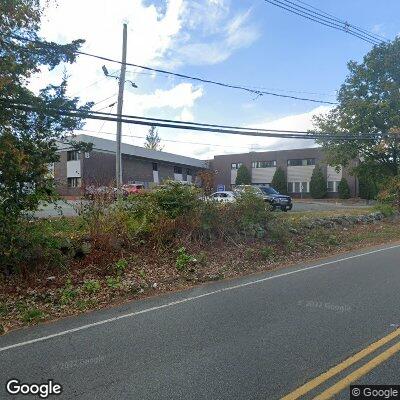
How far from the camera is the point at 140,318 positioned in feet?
21.5

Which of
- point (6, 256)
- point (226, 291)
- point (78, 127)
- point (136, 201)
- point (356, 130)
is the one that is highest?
point (356, 130)

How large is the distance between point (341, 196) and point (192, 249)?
4354 centimetres

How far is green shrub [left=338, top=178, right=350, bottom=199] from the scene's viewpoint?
51.3 metres

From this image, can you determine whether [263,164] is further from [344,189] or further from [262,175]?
[344,189]

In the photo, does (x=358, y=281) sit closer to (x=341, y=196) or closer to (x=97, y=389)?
(x=97, y=389)

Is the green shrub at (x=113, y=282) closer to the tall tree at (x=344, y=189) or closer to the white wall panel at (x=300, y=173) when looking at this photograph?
the tall tree at (x=344, y=189)

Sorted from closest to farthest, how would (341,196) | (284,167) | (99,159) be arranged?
(99,159)
(341,196)
(284,167)

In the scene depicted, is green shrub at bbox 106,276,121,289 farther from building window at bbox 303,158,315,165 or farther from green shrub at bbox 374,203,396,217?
building window at bbox 303,158,315,165

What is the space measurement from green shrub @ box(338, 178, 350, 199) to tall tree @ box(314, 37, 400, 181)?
24.7m

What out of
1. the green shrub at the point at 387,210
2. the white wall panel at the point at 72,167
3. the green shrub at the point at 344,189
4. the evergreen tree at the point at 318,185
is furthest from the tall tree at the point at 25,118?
the evergreen tree at the point at 318,185

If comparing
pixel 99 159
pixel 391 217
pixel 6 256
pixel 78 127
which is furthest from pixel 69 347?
pixel 99 159

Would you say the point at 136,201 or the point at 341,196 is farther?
the point at 341,196

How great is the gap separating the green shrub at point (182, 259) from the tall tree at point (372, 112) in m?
16.5

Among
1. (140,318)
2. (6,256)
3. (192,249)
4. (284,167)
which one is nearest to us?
(140,318)
